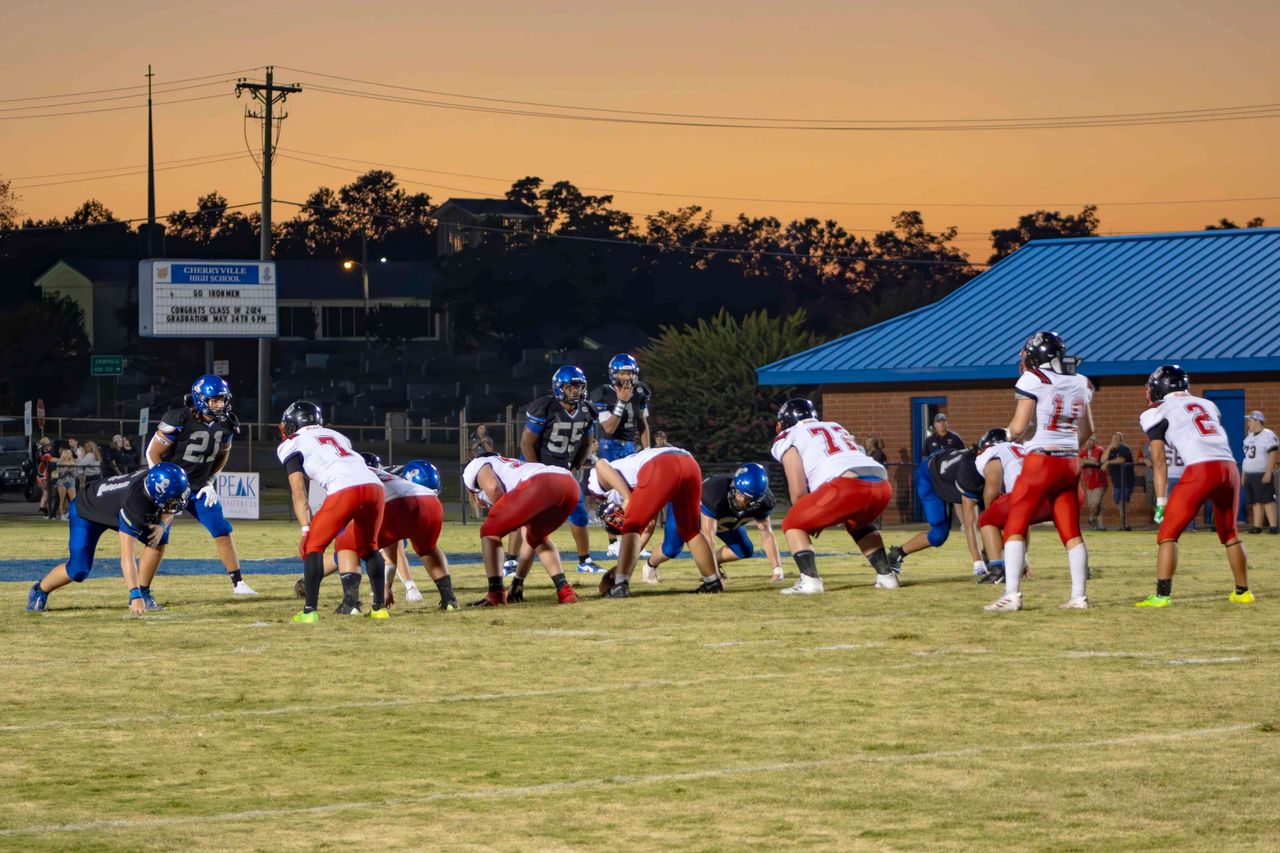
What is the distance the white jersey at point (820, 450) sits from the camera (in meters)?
17.1

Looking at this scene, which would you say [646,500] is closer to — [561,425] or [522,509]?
[561,425]

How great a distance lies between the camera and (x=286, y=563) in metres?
23.3

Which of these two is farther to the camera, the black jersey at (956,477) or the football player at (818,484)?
the black jersey at (956,477)

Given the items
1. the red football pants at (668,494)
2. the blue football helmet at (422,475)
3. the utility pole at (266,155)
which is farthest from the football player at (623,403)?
the utility pole at (266,155)

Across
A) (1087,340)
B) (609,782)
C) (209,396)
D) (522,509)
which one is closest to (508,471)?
(522,509)

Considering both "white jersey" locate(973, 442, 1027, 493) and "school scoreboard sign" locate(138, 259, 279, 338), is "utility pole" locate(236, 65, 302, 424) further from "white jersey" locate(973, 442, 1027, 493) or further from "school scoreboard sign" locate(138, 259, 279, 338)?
"white jersey" locate(973, 442, 1027, 493)

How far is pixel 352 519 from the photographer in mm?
14867

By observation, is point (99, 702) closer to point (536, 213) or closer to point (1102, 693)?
point (1102, 693)

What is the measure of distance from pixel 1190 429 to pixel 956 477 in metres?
3.40

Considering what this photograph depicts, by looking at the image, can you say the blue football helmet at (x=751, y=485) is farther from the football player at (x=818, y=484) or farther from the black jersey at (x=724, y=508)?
the football player at (x=818, y=484)

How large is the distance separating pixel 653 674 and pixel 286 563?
41.0 feet

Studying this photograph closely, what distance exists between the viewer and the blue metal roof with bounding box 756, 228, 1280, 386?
115 feet

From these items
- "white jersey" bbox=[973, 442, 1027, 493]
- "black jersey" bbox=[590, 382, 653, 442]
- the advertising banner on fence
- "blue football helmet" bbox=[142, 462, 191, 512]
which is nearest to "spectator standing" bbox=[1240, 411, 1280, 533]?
"white jersey" bbox=[973, 442, 1027, 493]

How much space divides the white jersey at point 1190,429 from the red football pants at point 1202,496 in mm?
84
